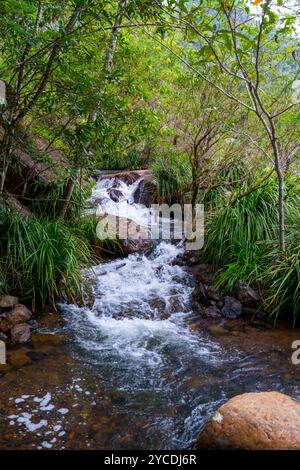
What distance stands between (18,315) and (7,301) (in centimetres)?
23

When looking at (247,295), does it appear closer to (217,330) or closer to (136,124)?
(217,330)

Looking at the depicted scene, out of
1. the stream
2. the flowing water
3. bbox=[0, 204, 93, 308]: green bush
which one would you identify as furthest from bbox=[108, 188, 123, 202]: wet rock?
bbox=[0, 204, 93, 308]: green bush

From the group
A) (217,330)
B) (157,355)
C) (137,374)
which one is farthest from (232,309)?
(137,374)

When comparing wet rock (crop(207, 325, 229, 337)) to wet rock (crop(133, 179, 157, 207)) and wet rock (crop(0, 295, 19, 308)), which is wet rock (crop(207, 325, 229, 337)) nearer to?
wet rock (crop(0, 295, 19, 308))

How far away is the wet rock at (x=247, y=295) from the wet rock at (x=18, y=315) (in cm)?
276

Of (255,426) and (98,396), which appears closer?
(255,426)

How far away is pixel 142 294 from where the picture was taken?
564 centimetres

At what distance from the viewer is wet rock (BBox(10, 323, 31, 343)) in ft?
13.4

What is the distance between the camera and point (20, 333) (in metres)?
4.16

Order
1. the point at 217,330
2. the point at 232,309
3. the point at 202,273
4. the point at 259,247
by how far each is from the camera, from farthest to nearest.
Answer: the point at 202,273 < the point at 259,247 < the point at 232,309 < the point at 217,330

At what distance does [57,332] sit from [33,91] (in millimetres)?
2821

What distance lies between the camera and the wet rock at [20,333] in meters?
4.09

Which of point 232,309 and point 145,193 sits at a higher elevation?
point 145,193

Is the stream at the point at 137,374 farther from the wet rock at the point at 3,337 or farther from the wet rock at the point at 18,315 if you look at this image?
the wet rock at the point at 3,337
